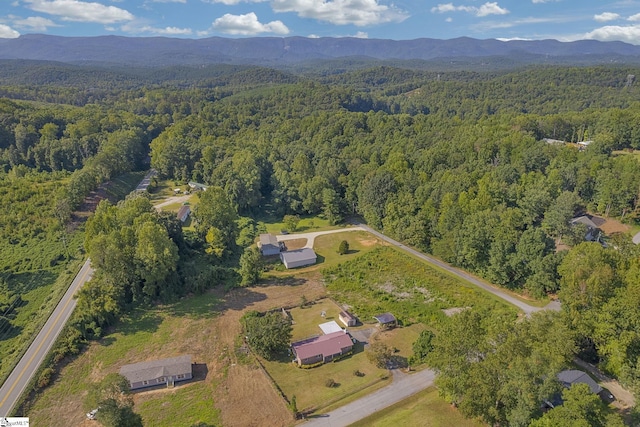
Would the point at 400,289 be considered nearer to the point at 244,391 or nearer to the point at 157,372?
the point at 244,391

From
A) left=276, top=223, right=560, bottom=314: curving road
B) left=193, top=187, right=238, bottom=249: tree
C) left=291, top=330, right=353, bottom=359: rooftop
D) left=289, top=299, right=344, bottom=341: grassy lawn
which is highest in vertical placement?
left=193, top=187, right=238, bottom=249: tree

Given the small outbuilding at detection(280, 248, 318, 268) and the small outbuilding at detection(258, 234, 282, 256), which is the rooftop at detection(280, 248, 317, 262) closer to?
the small outbuilding at detection(280, 248, 318, 268)

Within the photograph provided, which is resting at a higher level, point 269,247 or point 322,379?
point 269,247

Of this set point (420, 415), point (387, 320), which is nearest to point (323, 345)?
point (387, 320)

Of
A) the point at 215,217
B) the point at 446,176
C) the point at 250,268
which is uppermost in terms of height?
the point at 446,176

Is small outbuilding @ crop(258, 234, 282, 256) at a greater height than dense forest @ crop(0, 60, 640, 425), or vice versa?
dense forest @ crop(0, 60, 640, 425)

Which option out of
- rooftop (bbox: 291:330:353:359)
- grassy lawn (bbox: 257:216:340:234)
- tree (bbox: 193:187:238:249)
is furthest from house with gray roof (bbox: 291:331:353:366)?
grassy lawn (bbox: 257:216:340:234)

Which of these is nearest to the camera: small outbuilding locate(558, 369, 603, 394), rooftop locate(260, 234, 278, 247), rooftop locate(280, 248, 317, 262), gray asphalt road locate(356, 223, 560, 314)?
small outbuilding locate(558, 369, 603, 394)
